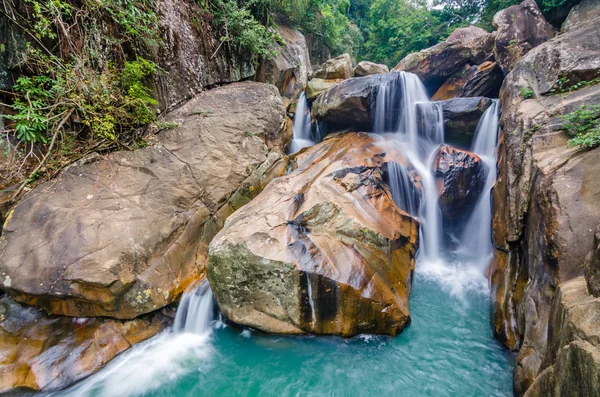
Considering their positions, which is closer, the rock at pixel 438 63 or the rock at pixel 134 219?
the rock at pixel 134 219

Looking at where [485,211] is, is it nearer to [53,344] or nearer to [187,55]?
[187,55]

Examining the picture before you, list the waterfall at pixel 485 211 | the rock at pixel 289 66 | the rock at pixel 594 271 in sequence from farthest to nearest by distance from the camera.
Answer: the rock at pixel 289 66 < the waterfall at pixel 485 211 < the rock at pixel 594 271

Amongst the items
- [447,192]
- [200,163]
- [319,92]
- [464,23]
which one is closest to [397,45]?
[464,23]

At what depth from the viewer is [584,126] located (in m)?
3.58

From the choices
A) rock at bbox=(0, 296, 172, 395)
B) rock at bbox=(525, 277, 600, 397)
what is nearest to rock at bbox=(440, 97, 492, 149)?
rock at bbox=(525, 277, 600, 397)

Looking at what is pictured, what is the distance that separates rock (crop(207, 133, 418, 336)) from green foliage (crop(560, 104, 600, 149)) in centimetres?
263

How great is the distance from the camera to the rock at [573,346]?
1674 mm

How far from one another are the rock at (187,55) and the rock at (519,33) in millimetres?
8358

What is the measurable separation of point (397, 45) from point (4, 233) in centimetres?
1823

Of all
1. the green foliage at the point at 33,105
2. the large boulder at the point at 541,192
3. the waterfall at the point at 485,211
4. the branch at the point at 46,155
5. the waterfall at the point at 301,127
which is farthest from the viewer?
the waterfall at the point at 301,127

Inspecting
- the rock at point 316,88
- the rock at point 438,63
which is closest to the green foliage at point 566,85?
the rock at point 438,63

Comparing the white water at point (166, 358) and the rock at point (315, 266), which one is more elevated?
the rock at point (315, 266)

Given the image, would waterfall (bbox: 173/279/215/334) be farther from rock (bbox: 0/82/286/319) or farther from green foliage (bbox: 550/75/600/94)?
green foliage (bbox: 550/75/600/94)

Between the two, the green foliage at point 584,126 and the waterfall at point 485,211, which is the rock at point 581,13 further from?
the green foliage at point 584,126
